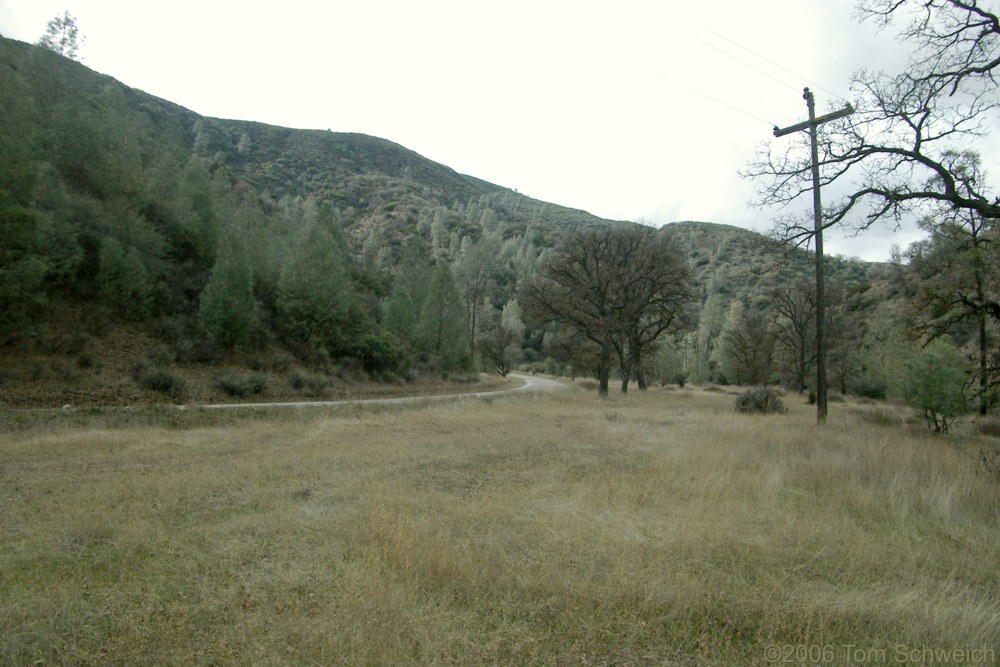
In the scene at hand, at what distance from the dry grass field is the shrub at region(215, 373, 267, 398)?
46.5 feet

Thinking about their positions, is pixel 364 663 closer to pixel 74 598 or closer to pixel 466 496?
pixel 74 598

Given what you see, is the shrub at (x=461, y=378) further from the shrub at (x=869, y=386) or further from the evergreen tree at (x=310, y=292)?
the shrub at (x=869, y=386)

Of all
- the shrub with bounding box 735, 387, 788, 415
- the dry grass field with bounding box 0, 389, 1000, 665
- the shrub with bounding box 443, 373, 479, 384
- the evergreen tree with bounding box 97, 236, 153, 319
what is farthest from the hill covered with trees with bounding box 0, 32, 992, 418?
the dry grass field with bounding box 0, 389, 1000, 665

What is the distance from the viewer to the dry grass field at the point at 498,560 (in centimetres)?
335

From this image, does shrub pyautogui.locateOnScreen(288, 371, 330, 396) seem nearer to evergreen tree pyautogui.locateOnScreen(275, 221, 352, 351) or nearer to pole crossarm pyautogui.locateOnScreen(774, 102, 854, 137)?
evergreen tree pyautogui.locateOnScreen(275, 221, 352, 351)

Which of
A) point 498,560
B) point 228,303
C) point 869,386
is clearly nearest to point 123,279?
point 228,303

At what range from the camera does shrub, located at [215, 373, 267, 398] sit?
23453mm

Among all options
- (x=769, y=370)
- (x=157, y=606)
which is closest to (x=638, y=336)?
(x=769, y=370)

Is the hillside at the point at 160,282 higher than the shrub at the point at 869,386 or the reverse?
higher

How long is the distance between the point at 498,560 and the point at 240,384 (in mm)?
22932

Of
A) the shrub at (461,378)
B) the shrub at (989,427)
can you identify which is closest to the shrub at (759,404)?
the shrub at (989,427)

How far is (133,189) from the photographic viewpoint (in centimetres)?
3053

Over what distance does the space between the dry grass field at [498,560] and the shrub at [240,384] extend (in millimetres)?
14162

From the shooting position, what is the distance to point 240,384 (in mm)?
23688
